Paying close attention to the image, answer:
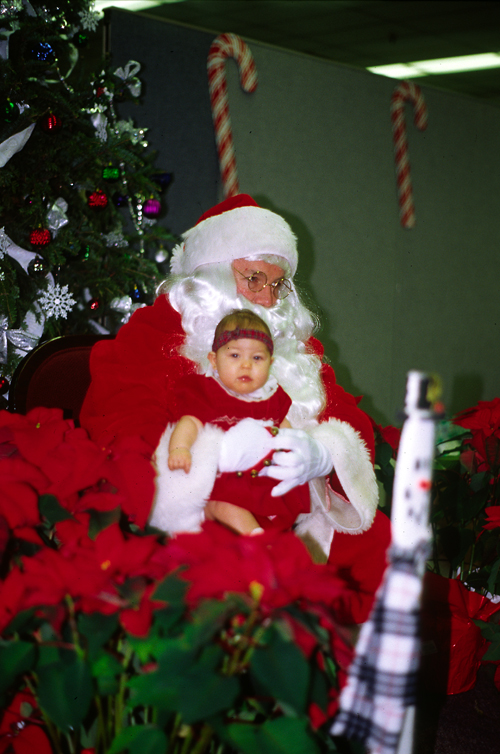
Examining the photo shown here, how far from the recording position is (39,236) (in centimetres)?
241

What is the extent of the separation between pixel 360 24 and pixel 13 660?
573 centimetres

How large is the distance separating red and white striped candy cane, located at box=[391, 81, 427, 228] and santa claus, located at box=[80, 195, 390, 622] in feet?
4.69

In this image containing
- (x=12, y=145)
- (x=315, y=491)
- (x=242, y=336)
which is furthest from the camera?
(x=12, y=145)

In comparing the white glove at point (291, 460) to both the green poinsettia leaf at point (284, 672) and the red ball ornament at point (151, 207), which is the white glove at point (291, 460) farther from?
the red ball ornament at point (151, 207)

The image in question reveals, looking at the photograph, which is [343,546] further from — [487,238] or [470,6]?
[470,6]

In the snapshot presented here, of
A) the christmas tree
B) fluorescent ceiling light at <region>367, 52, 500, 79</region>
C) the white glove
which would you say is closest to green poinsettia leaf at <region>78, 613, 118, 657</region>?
the white glove

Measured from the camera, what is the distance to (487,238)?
4074 millimetres

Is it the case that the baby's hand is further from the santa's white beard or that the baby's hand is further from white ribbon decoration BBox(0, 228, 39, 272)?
white ribbon decoration BBox(0, 228, 39, 272)

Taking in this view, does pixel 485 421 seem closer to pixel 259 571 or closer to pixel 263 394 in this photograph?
pixel 263 394

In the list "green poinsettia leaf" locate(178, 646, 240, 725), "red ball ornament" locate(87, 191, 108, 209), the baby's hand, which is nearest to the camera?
"green poinsettia leaf" locate(178, 646, 240, 725)

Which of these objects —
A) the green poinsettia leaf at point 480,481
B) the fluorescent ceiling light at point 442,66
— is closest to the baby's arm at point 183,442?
the green poinsettia leaf at point 480,481

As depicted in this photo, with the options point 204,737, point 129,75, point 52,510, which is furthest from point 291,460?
point 129,75

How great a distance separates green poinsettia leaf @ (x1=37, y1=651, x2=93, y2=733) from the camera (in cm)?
55

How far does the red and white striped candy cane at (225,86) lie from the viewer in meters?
3.14
